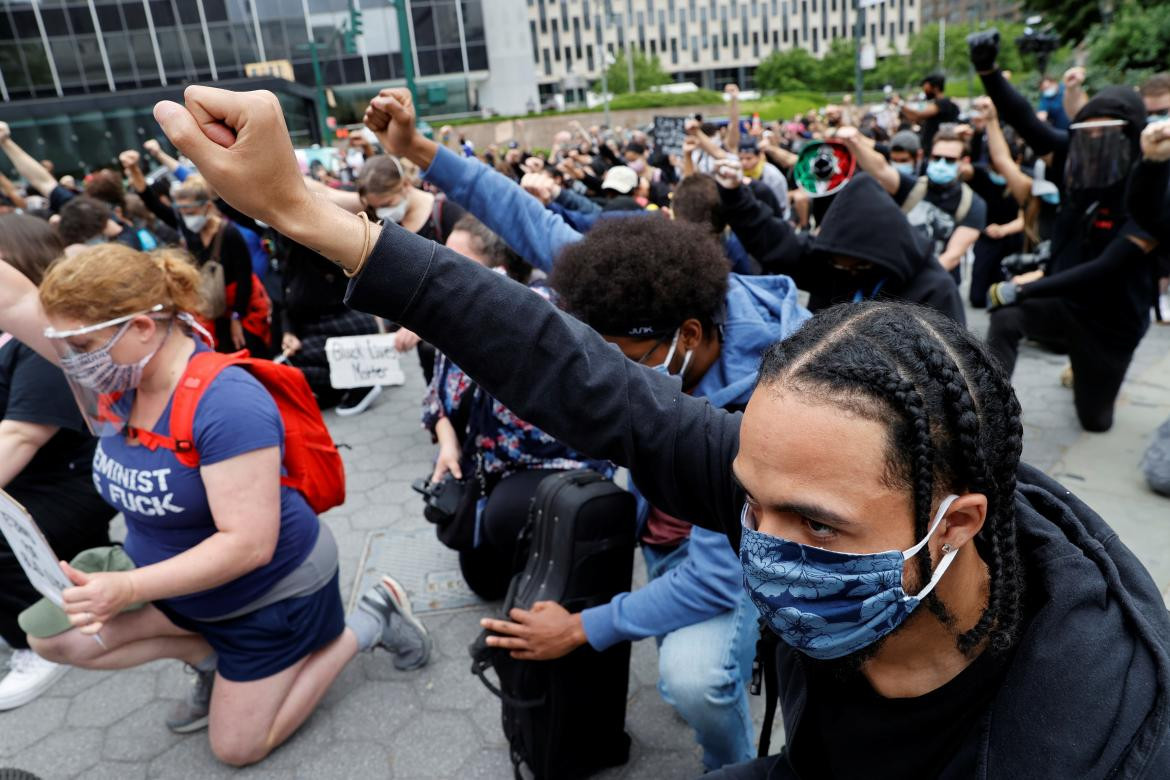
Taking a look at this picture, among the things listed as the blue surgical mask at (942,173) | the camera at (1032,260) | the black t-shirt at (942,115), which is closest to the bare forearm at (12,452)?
the camera at (1032,260)

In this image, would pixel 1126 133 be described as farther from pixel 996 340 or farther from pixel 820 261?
pixel 820 261

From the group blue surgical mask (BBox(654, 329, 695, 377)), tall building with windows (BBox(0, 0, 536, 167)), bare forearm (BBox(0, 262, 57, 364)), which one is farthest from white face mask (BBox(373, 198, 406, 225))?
tall building with windows (BBox(0, 0, 536, 167))

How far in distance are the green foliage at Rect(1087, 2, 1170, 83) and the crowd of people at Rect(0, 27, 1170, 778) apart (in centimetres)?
1107

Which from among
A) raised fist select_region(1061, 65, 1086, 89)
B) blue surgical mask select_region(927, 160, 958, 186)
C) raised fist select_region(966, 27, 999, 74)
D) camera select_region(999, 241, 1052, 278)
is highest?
raised fist select_region(966, 27, 999, 74)

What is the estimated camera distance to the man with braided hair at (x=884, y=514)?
3.50 ft

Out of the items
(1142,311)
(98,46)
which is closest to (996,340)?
(1142,311)

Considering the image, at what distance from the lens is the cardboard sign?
35.7 feet

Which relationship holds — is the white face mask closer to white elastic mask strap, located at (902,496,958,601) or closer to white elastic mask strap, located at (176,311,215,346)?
white elastic mask strap, located at (176,311,215,346)

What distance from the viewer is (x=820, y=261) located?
135 inches

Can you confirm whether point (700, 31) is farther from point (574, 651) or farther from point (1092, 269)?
point (574, 651)

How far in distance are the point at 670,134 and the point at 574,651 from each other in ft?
32.4

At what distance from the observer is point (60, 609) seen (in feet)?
8.45

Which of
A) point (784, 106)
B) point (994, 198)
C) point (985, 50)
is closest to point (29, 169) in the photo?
Result: point (985, 50)

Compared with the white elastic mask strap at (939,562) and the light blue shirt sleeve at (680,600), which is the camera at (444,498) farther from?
the white elastic mask strap at (939,562)
